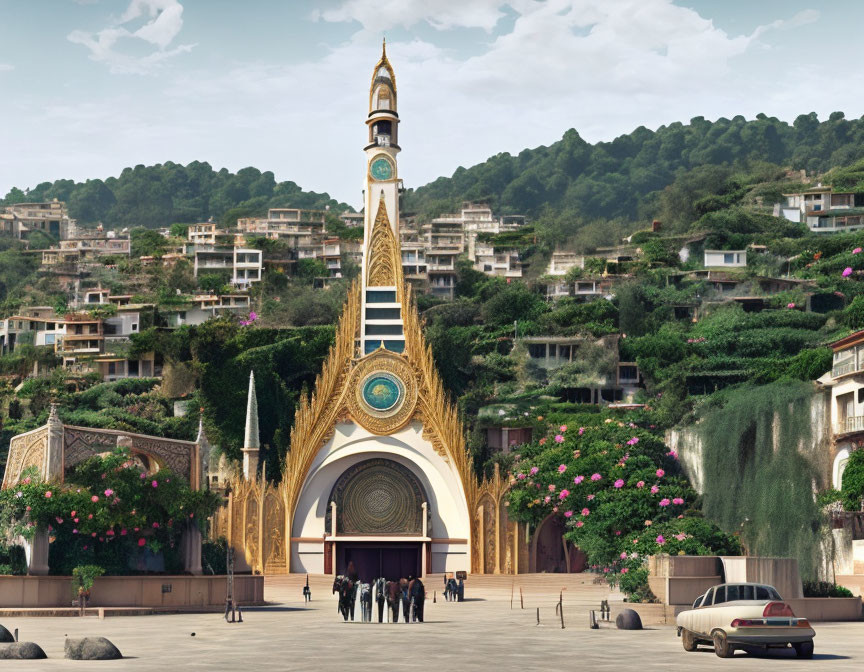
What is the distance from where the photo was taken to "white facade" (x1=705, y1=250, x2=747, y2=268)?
11350cm

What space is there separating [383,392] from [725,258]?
60.3 meters

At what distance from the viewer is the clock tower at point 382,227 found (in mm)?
64625

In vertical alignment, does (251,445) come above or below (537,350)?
below

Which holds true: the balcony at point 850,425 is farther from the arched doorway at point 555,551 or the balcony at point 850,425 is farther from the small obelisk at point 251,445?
the small obelisk at point 251,445

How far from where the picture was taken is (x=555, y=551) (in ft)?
199

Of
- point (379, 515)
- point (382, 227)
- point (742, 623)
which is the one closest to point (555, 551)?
point (379, 515)

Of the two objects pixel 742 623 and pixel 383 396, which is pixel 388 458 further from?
pixel 742 623

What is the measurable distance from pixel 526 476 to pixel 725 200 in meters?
82.8

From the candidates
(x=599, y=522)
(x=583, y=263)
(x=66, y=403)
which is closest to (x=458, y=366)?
(x=66, y=403)

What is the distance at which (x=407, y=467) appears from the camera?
199ft

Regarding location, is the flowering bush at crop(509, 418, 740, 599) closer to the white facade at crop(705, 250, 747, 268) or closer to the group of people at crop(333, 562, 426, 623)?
the group of people at crop(333, 562, 426, 623)

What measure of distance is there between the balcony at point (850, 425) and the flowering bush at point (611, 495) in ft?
20.2

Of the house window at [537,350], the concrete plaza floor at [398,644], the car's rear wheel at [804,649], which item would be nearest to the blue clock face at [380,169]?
the house window at [537,350]

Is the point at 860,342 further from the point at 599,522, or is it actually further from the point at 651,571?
the point at 651,571
